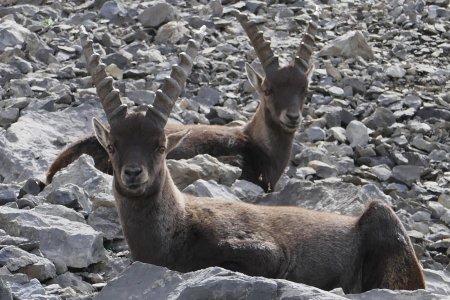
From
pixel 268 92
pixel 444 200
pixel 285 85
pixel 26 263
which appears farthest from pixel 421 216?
pixel 26 263

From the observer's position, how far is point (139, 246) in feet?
27.0

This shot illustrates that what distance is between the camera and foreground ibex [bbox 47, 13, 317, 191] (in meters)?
12.1

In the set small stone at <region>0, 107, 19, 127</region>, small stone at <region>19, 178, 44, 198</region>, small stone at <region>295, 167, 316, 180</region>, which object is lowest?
small stone at <region>295, 167, 316, 180</region>

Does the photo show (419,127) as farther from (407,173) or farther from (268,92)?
(268,92)

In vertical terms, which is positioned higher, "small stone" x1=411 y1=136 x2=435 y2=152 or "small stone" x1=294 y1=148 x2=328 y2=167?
"small stone" x1=294 y1=148 x2=328 y2=167

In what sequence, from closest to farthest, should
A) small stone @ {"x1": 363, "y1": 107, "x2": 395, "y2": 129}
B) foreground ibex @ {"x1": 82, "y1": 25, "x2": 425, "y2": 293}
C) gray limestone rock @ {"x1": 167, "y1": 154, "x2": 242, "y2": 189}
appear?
foreground ibex @ {"x1": 82, "y1": 25, "x2": 425, "y2": 293}, gray limestone rock @ {"x1": 167, "y1": 154, "x2": 242, "y2": 189}, small stone @ {"x1": 363, "y1": 107, "x2": 395, "y2": 129}

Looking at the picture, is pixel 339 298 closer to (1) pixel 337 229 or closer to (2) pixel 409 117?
(1) pixel 337 229

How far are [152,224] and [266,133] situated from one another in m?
4.46

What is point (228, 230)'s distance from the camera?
8.30 metres

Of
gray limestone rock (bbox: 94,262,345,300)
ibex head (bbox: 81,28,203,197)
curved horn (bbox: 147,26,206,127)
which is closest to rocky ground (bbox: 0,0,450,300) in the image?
gray limestone rock (bbox: 94,262,345,300)

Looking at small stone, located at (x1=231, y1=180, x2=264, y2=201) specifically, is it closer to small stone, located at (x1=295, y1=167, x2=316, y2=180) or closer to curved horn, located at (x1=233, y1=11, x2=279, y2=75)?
small stone, located at (x1=295, y1=167, x2=316, y2=180)

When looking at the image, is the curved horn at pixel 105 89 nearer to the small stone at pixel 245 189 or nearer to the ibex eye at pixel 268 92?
the small stone at pixel 245 189

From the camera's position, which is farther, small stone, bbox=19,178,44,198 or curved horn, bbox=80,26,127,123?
small stone, bbox=19,178,44,198

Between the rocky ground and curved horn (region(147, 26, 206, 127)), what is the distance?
992mm
